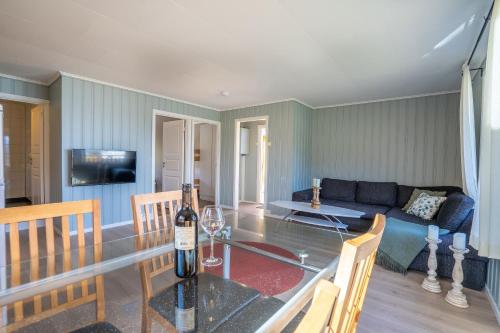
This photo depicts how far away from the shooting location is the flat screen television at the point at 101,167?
3564mm

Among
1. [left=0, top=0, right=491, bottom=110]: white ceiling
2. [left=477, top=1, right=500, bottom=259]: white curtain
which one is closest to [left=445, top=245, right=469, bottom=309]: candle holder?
[left=477, top=1, right=500, bottom=259]: white curtain

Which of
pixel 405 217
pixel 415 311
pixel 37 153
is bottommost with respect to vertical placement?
pixel 415 311

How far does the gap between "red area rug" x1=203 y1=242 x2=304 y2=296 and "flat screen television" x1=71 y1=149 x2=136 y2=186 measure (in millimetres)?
3155

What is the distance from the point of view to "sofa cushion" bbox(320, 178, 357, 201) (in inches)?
179

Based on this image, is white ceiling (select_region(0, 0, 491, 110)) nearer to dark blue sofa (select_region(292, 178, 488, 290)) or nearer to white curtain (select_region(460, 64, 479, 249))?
white curtain (select_region(460, 64, 479, 249))

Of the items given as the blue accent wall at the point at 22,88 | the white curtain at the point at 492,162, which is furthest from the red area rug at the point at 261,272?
the blue accent wall at the point at 22,88

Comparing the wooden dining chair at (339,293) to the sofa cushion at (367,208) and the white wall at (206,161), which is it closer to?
the sofa cushion at (367,208)

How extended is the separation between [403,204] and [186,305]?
4.25 meters

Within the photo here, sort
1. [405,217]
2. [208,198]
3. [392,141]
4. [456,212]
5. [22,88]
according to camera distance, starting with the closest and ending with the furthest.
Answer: [456,212]
[405,217]
[22,88]
[392,141]
[208,198]

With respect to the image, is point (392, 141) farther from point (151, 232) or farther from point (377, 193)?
point (151, 232)

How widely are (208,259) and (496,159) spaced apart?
6.43 ft

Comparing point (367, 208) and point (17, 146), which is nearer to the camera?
point (367, 208)

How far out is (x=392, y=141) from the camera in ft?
14.6

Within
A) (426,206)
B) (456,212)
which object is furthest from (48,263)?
(426,206)
